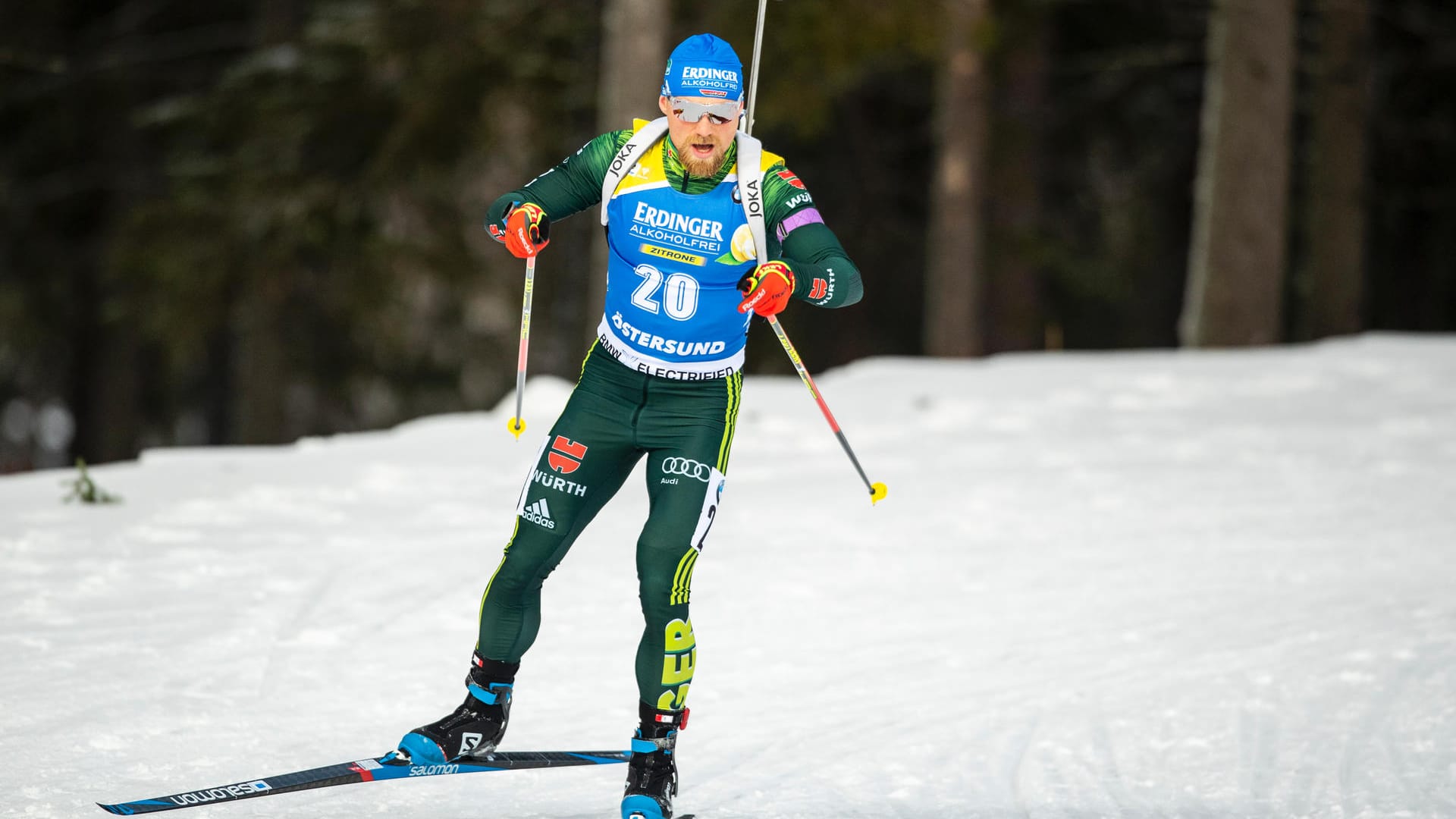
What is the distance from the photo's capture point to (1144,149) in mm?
21969

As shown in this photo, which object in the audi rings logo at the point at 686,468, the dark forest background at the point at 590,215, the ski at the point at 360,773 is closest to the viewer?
the ski at the point at 360,773

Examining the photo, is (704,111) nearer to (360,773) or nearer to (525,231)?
(525,231)

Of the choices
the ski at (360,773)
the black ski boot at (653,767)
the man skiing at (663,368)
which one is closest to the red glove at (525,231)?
the man skiing at (663,368)

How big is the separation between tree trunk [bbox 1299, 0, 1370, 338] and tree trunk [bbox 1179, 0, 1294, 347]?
493 cm

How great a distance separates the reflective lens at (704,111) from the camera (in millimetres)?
4613

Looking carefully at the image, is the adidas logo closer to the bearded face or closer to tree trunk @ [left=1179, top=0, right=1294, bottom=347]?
the bearded face

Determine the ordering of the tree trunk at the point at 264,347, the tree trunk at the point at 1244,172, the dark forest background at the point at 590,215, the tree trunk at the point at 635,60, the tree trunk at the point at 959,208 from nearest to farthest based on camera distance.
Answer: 1. the tree trunk at the point at 635,60
2. the tree trunk at the point at 1244,172
3. the dark forest background at the point at 590,215
4. the tree trunk at the point at 959,208
5. the tree trunk at the point at 264,347

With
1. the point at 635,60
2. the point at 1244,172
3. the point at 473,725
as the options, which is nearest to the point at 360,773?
the point at 473,725

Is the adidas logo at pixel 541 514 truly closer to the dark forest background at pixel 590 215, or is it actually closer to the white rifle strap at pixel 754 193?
the white rifle strap at pixel 754 193

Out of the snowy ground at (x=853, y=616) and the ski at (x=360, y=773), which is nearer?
the ski at (x=360, y=773)

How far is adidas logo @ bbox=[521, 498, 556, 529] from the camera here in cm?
470

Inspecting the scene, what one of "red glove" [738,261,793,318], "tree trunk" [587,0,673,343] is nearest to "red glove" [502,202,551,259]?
"red glove" [738,261,793,318]

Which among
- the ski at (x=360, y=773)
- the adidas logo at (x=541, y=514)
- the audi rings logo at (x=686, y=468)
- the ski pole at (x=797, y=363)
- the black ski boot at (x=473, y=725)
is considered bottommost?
the ski at (x=360, y=773)

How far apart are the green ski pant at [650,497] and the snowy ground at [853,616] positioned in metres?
0.55
